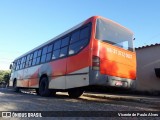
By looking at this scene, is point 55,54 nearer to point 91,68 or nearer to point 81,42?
point 81,42

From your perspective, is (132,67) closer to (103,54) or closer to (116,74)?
(116,74)

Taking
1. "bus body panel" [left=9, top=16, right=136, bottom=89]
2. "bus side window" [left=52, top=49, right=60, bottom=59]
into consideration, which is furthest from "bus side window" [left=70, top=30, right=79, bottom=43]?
"bus side window" [left=52, top=49, right=60, bottom=59]

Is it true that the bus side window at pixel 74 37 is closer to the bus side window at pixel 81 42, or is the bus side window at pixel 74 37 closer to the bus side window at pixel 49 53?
the bus side window at pixel 81 42

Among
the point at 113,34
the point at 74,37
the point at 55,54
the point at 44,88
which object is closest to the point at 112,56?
the point at 113,34

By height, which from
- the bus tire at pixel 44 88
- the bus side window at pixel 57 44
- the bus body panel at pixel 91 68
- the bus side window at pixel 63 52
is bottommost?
the bus tire at pixel 44 88

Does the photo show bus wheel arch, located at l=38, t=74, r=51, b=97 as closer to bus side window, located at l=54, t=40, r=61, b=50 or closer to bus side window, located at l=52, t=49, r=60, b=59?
bus side window, located at l=52, t=49, r=60, b=59

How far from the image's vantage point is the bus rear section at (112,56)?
8570mm

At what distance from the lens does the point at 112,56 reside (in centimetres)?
927

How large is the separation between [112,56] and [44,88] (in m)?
4.44

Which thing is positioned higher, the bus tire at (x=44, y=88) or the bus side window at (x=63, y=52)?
A: the bus side window at (x=63, y=52)

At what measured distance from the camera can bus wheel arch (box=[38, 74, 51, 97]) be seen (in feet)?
38.5

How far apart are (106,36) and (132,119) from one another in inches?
181

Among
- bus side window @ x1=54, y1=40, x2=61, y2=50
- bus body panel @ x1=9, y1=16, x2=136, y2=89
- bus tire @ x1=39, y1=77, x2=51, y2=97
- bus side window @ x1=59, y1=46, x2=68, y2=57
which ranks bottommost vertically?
bus tire @ x1=39, y1=77, x2=51, y2=97

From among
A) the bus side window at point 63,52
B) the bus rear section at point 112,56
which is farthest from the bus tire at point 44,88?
the bus rear section at point 112,56
